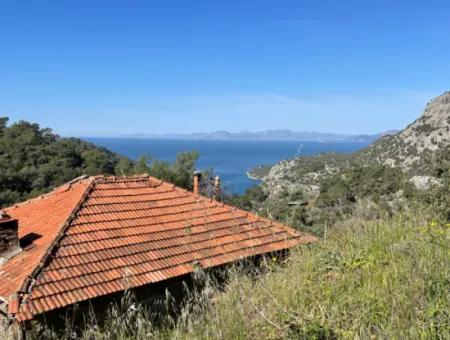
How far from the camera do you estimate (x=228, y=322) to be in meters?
2.74

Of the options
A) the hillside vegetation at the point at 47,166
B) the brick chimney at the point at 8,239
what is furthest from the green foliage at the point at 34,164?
the brick chimney at the point at 8,239

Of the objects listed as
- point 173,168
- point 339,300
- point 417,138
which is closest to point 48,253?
point 339,300

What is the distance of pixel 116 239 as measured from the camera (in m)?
9.38

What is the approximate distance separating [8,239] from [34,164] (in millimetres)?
27874

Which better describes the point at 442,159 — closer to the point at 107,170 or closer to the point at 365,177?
the point at 365,177

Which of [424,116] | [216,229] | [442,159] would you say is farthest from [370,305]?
[424,116]

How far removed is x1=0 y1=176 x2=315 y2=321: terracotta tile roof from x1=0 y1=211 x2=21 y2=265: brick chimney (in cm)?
21

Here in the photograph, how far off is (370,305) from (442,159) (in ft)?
19.7

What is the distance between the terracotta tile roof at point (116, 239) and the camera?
755cm

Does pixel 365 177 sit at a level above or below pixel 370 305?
below

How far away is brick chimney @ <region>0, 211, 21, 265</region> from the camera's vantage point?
8.91 m

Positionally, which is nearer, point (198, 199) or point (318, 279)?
point (318, 279)

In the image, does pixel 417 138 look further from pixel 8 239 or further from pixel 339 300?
pixel 339 300

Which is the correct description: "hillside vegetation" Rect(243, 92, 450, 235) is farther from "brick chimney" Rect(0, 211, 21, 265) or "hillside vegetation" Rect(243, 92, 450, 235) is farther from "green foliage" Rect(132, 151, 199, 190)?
"brick chimney" Rect(0, 211, 21, 265)
